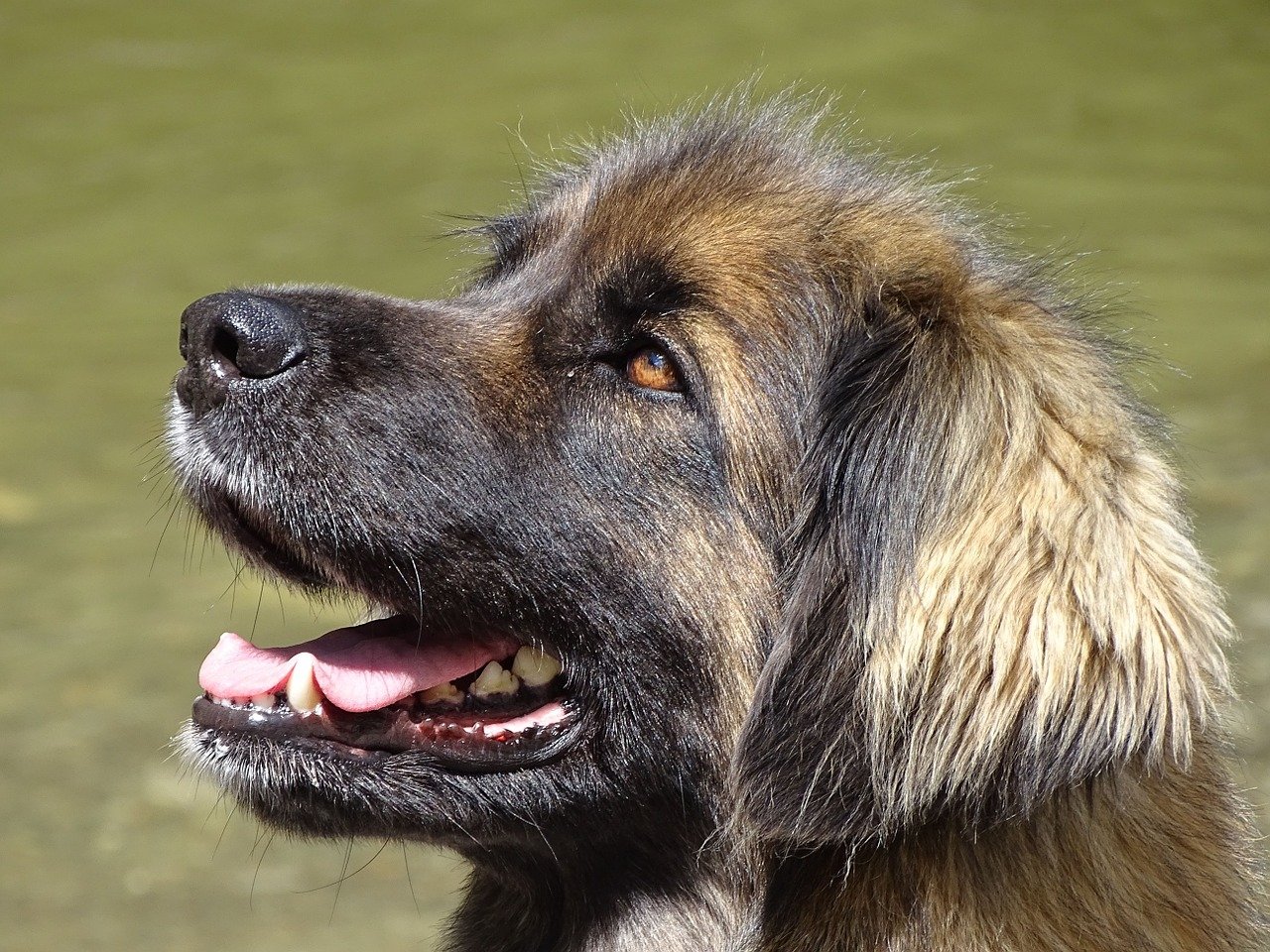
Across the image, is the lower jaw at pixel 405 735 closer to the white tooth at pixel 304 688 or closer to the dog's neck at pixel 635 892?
the white tooth at pixel 304 688

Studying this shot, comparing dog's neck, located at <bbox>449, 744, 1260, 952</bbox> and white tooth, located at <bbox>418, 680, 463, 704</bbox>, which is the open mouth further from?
dog's neck, located at <bbox>449, 744, 1260, 952</bbox>

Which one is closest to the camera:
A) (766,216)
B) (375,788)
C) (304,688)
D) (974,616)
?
(974,616)

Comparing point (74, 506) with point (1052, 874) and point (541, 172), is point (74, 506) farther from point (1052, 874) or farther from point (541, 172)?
point (1052, 874)

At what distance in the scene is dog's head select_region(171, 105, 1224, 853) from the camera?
2551 mm

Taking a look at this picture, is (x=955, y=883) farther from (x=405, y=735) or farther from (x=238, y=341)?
(x=238, y=341)

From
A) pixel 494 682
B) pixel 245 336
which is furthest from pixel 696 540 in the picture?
pixel 245 336

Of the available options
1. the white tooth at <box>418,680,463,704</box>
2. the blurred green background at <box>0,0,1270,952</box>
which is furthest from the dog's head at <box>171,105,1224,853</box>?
the blurred green background at <box>0,0,1270,952</box>

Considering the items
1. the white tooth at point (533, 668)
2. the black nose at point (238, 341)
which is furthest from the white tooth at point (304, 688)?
the black nose at point (238, 341)

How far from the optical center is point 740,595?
2756 millimetres

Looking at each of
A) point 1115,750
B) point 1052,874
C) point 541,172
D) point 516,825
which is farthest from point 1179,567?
point 541,172

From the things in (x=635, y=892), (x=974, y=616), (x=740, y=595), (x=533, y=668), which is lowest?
(x=635, y=892)

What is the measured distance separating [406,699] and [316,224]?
6.45 m

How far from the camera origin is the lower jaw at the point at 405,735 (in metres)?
2.77

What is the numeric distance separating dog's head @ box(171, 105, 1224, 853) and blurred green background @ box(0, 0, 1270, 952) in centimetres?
66
